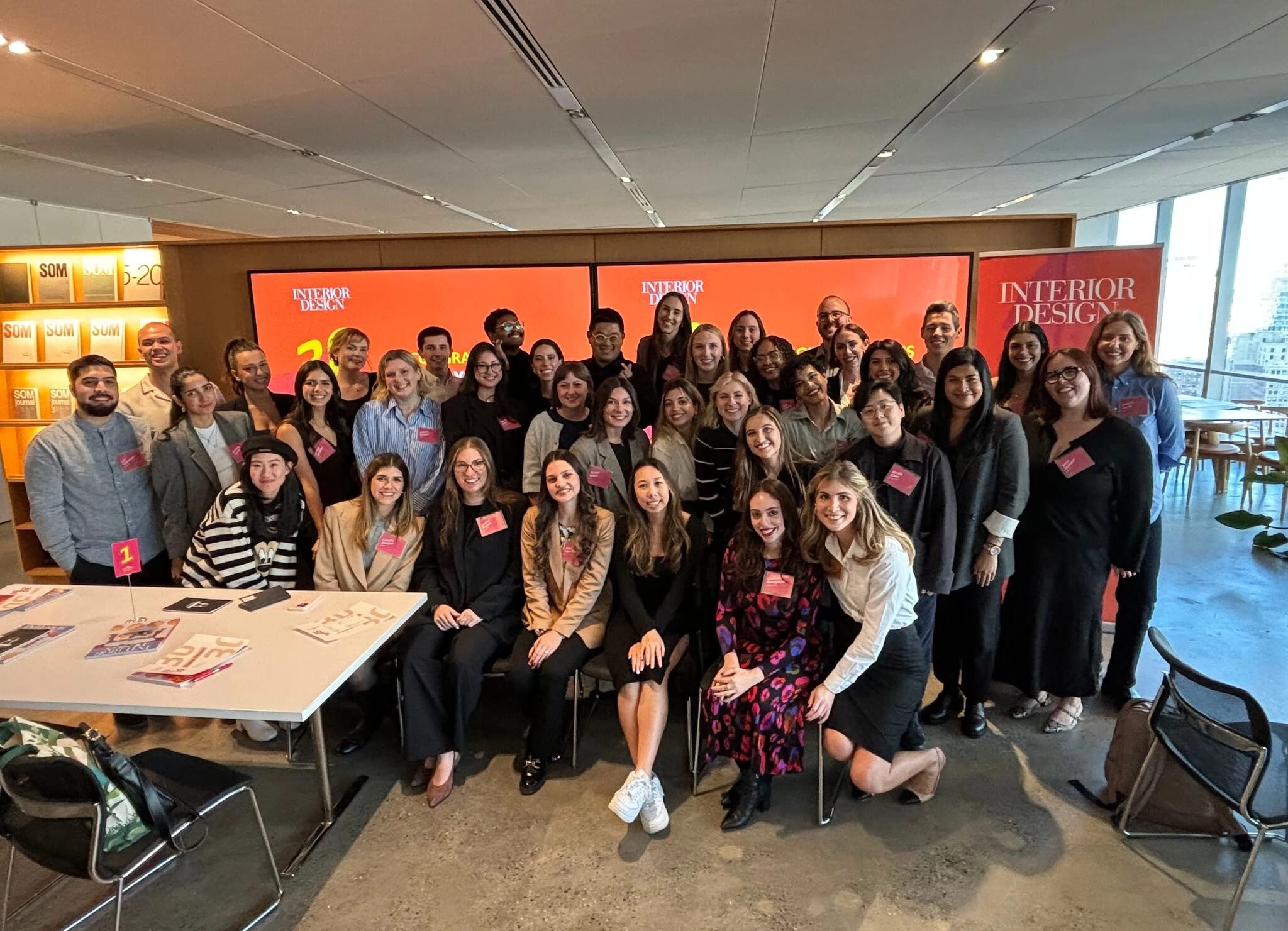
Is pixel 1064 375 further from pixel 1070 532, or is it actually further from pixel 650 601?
pixel 650 601

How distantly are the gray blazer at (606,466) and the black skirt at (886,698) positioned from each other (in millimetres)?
1171

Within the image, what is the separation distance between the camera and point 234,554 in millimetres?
2832

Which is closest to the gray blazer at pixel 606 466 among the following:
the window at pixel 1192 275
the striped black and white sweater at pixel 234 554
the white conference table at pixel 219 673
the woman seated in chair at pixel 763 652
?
the woman seated in chair at pixel 763 652

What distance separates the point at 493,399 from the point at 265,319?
223 cm

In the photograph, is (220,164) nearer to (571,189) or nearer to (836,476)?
(571,189)

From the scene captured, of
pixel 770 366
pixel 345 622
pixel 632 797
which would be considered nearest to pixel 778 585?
pixel 632 797

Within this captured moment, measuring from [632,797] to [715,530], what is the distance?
1.15m

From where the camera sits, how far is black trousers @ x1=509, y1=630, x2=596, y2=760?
2.61 metres

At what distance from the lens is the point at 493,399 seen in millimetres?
3496

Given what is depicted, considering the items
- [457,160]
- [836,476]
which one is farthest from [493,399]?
[457,160]

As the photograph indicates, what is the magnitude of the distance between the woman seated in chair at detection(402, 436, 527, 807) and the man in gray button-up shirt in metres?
1.29

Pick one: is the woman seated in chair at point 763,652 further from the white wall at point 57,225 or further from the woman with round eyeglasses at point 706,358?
the white wall at point 57,225

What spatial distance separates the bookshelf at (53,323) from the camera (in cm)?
471

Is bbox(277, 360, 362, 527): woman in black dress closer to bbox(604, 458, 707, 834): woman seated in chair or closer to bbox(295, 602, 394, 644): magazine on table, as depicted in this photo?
bbox(295, 602, 394, 644): magazine on table
